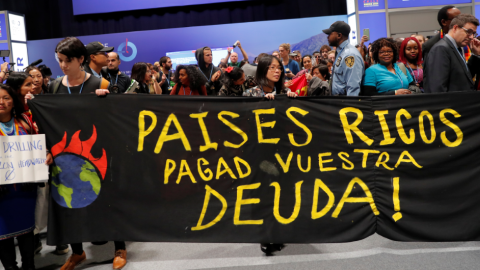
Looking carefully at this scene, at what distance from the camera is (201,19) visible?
34.6 feet

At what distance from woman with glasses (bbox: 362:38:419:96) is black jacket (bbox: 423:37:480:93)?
0.25m

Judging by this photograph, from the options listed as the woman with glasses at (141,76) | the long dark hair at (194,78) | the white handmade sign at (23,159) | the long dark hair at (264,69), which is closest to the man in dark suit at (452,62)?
the long dark hair at (264,69)

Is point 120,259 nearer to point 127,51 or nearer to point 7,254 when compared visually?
point 7,254

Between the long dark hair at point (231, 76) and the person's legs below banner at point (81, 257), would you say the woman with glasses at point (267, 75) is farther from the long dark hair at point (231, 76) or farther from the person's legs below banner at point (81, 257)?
the person's legs below banner at point (81, 257)

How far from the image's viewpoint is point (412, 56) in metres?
3.69

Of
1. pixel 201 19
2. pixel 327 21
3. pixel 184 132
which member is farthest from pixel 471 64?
pixel 201 19

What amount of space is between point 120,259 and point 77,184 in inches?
26.0

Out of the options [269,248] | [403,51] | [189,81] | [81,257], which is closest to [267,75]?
[189,81]

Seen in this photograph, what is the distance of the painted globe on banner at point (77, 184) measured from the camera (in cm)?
256

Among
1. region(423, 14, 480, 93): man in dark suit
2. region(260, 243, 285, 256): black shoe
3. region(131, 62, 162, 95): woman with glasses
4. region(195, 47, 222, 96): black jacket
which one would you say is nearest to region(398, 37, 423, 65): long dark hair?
region(423, 14, 480, 93): man in dark suit

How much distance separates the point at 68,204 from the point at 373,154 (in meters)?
2.13

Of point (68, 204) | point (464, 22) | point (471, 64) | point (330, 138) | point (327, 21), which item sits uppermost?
point (327, 21)

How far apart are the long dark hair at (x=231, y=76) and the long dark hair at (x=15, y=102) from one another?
6.21ft

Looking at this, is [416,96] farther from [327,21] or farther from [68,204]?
[327,21]
